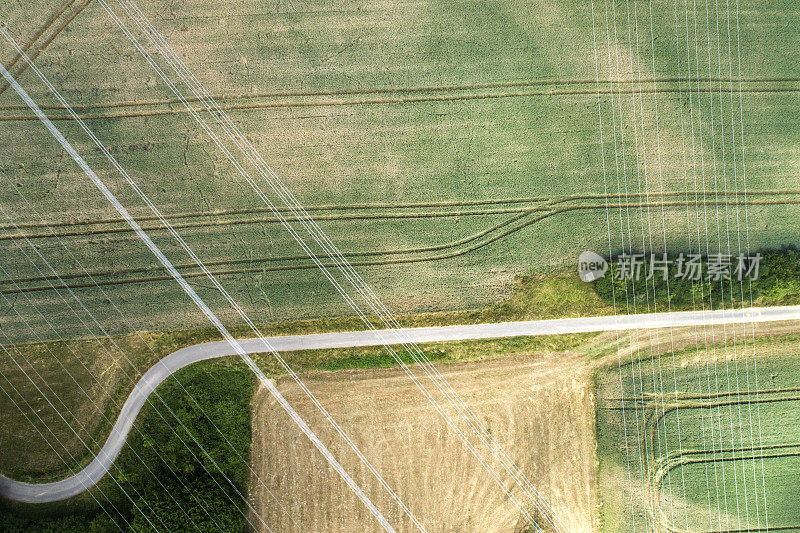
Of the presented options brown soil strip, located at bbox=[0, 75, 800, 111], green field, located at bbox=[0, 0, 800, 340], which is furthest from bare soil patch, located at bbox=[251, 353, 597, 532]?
brown soil strip, located at bbox=[0, 75, 800, 111]

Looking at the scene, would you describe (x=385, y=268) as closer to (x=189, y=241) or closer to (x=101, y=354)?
(x=189, y=241)

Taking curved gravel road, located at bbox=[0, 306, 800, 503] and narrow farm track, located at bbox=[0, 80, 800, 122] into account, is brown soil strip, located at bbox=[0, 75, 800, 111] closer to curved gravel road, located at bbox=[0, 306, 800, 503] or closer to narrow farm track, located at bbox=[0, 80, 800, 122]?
narrow farm track, located at bbox=[0, 80, 800, 122]

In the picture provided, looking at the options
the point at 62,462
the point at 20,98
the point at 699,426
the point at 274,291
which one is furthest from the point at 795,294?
the point at 20,98

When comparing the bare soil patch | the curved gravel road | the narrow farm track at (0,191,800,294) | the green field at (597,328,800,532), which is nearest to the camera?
the curved gravel road

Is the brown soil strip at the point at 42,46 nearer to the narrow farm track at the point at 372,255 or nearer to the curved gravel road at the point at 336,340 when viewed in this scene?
the narrow farm track at the point at 372,255

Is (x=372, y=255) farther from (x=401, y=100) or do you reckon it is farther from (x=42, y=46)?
(x=42, y=46)

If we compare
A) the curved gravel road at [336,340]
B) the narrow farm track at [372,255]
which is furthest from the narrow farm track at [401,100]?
the curved gravel road at [336,340]

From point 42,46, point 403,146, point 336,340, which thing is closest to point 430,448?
point 336,340
